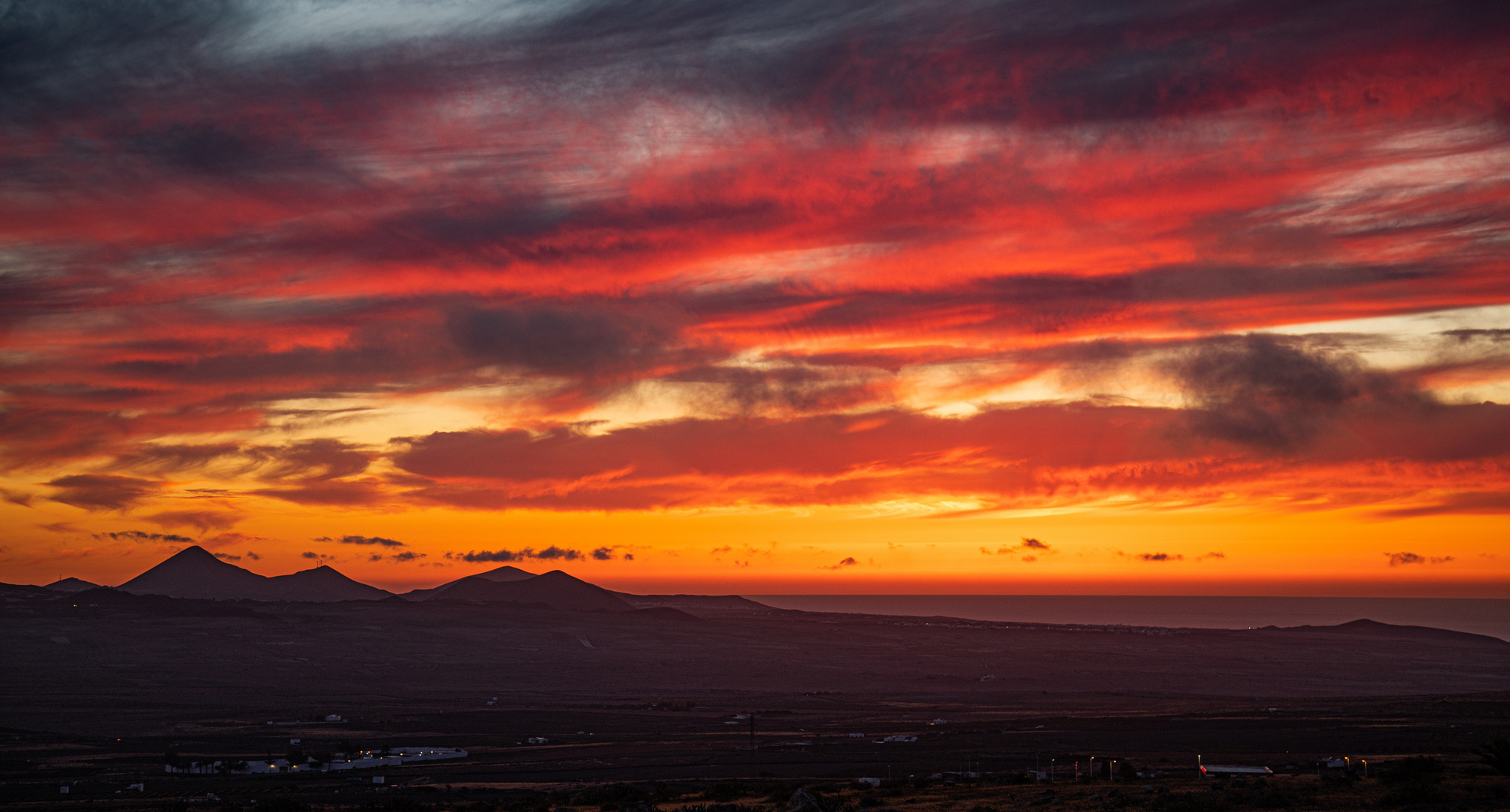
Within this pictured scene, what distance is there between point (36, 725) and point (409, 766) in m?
48.2

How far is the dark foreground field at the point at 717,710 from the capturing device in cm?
4775

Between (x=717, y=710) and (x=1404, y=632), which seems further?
(x=1404, y=632)

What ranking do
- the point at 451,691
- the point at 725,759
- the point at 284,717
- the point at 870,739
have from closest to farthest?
the point at 725,759, the point at 870,739, the point at 284,717, the point at 451,691

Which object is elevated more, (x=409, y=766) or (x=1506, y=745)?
(x=1506, y=745)

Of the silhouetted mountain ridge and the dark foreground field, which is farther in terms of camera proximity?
the silhouetted mountain ridge

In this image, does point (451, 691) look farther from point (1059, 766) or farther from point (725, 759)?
point (1059, 766)

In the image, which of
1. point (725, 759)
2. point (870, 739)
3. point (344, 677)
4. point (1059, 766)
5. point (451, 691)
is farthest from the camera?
point (344, 677)

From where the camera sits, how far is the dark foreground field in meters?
47.8

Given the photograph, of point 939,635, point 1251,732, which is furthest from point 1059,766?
point 939,635

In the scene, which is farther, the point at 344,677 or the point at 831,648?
the point at 831,648

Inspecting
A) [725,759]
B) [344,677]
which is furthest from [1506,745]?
[344,677]

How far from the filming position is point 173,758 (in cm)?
6706

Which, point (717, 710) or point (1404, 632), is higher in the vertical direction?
point (1404, 632)

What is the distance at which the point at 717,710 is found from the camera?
332ft
